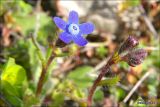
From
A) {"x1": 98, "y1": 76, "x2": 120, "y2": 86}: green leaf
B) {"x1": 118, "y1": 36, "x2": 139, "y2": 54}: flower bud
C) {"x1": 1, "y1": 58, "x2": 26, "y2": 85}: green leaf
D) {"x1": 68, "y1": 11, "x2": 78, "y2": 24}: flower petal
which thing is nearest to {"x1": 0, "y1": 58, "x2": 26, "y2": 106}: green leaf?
→ {"x1": 1, "y1": 58, "x2": 26, "y2": 85}: green leaf

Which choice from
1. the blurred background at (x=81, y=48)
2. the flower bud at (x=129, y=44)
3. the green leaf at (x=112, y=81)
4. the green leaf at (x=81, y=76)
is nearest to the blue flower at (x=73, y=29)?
the flower bud at (x=129, y=44)

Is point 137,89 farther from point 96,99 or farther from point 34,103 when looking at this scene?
point 34,103

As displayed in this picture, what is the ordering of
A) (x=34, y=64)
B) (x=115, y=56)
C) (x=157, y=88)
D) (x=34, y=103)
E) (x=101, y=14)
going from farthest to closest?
(x=101, y=14) < (x=157, y=88) < (x=34, y=64) < (x=34, y=103) < (x=115, y=56)

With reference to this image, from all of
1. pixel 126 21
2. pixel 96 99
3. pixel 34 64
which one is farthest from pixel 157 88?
pixel 34 64

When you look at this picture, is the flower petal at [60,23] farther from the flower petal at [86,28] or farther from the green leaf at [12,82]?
the green leaf at [12,82]

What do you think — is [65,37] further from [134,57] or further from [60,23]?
[134,57]

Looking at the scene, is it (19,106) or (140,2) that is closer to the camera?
(19,106)

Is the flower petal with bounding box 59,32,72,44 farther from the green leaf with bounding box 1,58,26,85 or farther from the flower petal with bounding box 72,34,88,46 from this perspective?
the green leaf with bounding box 1,58,26,85
